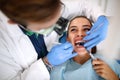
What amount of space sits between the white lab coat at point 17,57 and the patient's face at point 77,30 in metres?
0.20

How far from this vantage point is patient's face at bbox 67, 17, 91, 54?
1.26 meters

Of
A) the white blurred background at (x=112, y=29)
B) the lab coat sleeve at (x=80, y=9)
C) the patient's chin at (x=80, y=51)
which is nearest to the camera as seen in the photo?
the patient's chin at (x=80, y=51)

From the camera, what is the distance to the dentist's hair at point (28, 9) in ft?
2.10

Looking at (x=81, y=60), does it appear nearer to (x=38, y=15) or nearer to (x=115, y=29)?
(x=115, y=29)

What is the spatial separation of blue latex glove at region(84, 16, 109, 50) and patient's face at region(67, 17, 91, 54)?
0.22ft

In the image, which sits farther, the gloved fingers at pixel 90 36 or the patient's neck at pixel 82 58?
the patient's neck at pixel 82 58

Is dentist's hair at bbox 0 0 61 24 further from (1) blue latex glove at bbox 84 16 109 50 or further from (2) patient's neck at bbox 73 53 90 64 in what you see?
(2) patient's neck at bbox 73 53 90 64

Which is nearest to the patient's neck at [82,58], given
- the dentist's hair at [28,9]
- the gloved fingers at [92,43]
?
the gloved fingers at [92,43]

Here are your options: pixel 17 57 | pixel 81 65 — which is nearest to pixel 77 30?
pixel 81 65

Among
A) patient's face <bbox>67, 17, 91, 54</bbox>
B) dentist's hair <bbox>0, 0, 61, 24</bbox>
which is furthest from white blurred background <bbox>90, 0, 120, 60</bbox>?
dentist's hair <bbox>0, 0, 61, 24</bbox>

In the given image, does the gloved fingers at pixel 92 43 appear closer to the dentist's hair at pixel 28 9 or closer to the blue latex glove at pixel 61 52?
the blue latex glove at pixel 61 52

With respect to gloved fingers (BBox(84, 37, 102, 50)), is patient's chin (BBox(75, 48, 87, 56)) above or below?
below

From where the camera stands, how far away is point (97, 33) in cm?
115

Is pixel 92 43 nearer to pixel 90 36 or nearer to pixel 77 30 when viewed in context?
pixel 90 36
